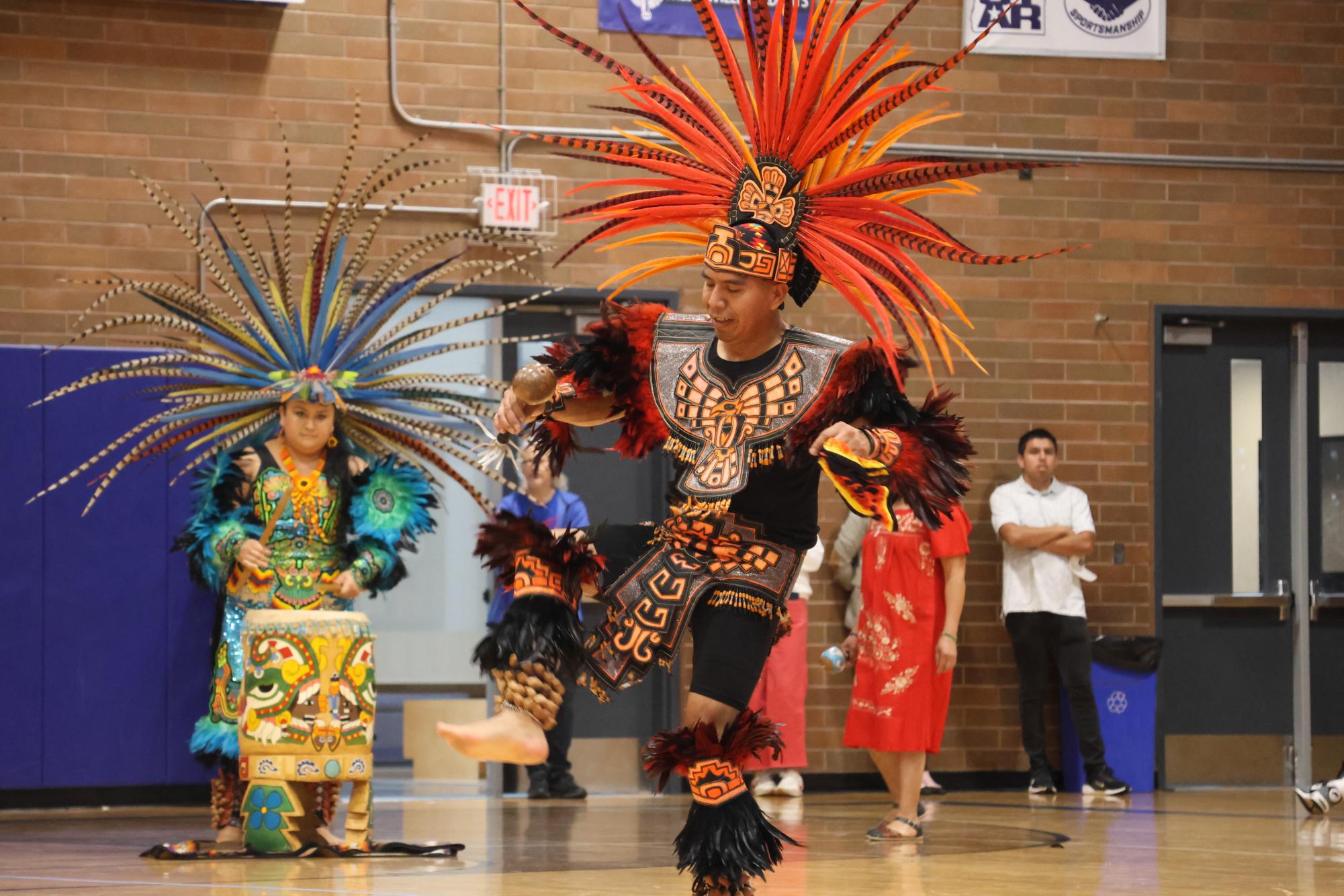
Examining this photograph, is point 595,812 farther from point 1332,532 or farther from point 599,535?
point 1332,532

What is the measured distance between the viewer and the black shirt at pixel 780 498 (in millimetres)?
3707

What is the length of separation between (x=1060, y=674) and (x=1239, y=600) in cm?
128

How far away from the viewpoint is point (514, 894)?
15.0 feet

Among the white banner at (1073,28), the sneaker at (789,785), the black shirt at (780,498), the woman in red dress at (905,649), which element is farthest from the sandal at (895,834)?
the white banner at (1073,28)

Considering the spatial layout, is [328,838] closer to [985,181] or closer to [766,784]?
[766,784]

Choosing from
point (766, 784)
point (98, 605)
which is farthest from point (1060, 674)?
point (98, 605)

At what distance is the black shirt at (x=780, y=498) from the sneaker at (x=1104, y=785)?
5.38 meters

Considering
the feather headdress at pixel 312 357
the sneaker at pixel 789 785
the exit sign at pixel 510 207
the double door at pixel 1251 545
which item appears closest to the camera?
the feather headdress at pixel 312 357

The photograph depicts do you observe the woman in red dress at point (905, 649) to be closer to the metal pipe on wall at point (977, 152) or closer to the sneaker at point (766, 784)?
the sneaker at point (766, 784)

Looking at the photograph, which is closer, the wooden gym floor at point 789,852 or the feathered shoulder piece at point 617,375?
the feathered shoulder piece at point 617,375

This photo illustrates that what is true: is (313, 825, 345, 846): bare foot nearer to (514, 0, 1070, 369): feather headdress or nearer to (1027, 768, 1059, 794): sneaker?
(514, 0, 1070, 369): feather headdress

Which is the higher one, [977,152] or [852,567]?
Result: [977,152]

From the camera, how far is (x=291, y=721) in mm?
5680

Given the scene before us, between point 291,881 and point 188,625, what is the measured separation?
3.15 m
